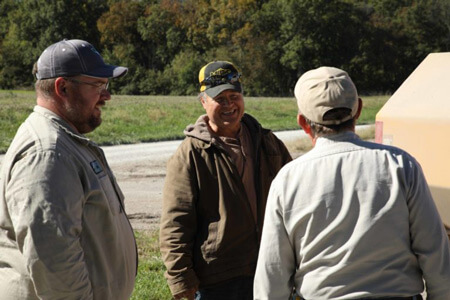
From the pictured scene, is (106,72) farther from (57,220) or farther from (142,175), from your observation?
(142,175)

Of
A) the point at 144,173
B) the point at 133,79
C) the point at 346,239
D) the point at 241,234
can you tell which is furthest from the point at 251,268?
the point at 133,79

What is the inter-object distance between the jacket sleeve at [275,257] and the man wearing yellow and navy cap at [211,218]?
90 centimetres

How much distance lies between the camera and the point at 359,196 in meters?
2.40

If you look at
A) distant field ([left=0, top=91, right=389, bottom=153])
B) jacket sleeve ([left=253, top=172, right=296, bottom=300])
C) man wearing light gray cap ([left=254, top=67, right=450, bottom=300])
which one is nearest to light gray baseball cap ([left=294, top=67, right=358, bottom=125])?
man wearing light gray cap ([left=254, top=67, right=450, bottom=300])

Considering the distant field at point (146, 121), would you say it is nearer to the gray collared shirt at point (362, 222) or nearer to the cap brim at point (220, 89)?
the cap brim at point (220, 89)

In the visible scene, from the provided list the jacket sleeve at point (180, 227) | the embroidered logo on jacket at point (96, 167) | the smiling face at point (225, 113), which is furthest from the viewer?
the smiling face at point (225, 113)

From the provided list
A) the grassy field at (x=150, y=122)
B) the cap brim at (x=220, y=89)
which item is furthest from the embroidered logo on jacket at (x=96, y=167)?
the grassy field at (x=150, y=122)

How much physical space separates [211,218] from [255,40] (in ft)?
188

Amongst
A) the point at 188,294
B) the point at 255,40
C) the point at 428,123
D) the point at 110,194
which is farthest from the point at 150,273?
the point at 255,40

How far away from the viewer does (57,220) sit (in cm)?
246

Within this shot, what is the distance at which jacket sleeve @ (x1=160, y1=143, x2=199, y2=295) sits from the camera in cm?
345

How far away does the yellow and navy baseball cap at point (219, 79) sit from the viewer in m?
3.76

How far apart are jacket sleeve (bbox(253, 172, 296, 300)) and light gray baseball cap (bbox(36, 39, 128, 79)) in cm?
92

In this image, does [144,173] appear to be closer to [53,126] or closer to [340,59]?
[53,126]
